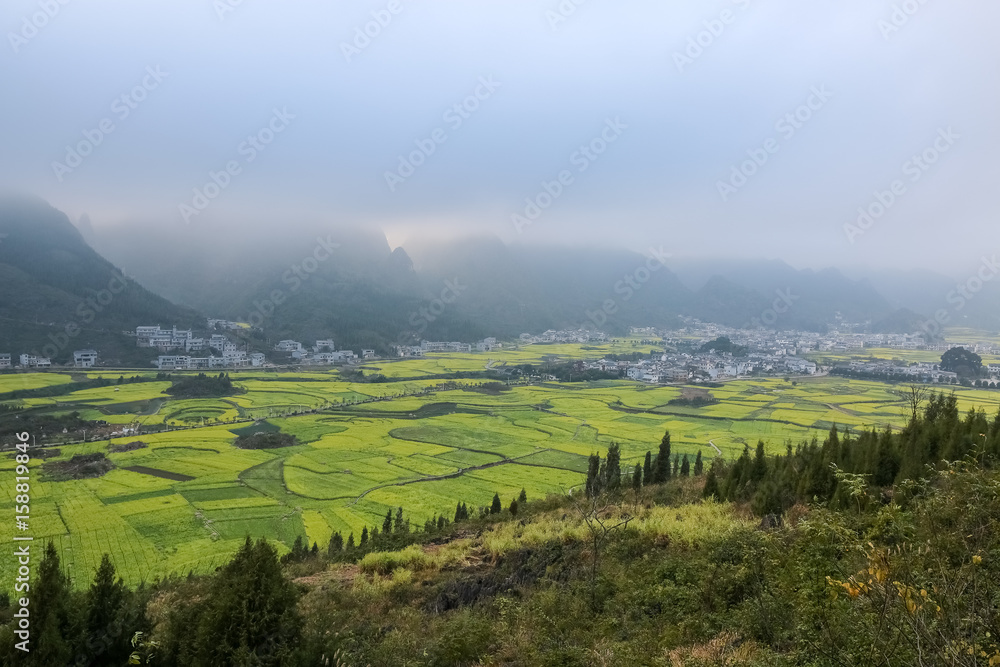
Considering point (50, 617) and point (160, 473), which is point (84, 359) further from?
point (50, 617)

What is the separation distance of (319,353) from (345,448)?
6326 cm

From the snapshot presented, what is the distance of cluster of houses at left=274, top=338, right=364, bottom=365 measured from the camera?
92438 millimetres

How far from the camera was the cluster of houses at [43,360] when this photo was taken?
61188mm

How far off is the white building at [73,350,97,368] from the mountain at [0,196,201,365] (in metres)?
1.39

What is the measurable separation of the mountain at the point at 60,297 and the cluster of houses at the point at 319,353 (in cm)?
1771

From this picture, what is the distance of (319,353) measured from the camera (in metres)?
97.5

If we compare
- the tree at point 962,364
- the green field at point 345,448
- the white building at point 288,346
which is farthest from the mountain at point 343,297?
the tree at point 962,364

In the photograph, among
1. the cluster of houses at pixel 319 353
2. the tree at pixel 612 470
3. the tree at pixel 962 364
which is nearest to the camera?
the tree at pixel 612 470

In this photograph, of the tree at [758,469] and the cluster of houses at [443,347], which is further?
the cluster of houses at [443,347]

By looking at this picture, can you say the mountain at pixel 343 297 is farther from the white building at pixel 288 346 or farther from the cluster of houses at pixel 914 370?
the cluster of houses at pixel 914 370

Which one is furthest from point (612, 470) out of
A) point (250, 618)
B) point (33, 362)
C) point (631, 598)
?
point (33, 362)

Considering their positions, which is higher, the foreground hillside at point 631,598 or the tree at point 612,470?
the foreground hillside at point 631,598

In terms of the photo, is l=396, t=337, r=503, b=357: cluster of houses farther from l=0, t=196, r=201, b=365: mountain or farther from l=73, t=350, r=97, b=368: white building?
l=73, t=350, r=97, b=368: white building

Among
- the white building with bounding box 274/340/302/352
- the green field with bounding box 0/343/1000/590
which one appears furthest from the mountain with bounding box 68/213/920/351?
the green field with bounding box 0/343/1000/590
